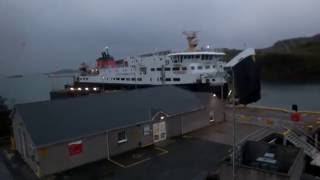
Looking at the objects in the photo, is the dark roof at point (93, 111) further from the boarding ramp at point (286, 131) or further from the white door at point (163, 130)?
the boarding ramp at point (286, 131)

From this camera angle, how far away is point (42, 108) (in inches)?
791

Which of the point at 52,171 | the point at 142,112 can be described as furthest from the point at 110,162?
the point at 142,112

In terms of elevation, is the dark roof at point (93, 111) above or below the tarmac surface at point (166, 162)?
above

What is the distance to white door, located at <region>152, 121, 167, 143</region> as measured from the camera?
23188mm

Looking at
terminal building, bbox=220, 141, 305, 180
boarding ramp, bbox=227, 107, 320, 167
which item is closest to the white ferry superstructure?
boarding ramp, bbox=227, 107, 320, 167

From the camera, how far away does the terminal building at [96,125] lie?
1789 cm

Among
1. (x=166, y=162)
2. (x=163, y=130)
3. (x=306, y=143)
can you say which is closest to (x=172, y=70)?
(x=163, y=130)

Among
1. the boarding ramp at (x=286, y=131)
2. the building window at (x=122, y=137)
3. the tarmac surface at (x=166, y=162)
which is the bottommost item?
the tarmac surface at (x=166, y=162)

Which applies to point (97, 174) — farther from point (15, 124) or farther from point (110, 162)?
point (15, 124)

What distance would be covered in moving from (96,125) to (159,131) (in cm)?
567

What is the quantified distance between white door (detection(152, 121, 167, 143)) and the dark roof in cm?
102

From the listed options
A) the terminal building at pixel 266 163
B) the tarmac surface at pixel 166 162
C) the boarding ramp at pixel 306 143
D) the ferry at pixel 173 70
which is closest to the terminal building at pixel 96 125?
the tarmac surface at pixel 166 162

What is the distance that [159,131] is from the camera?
77.2ft

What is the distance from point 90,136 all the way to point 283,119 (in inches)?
758
